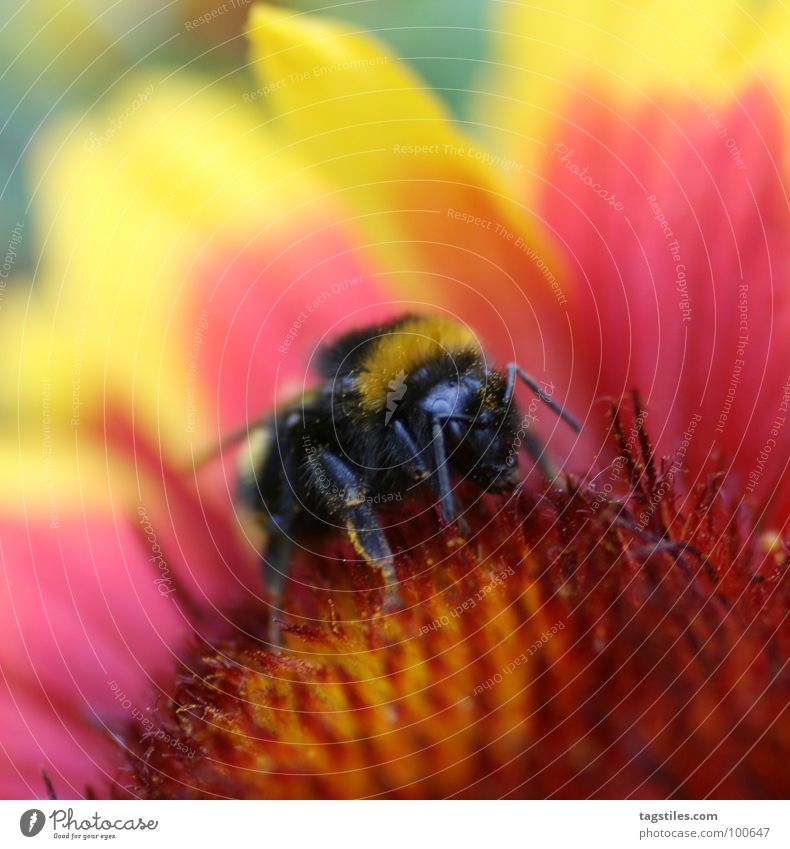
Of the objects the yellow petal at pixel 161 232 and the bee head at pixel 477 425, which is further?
the yellow petal at pixel 161 232

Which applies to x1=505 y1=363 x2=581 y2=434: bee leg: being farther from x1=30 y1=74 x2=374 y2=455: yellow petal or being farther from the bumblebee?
x1=30 y1=74 x2=374 y2=455: yellow petal

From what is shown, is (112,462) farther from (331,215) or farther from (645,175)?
(645,175)

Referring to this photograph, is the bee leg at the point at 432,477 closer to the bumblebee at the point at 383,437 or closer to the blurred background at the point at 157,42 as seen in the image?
the bumblebee at the point at 383,437

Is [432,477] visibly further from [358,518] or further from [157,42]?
[157,42]

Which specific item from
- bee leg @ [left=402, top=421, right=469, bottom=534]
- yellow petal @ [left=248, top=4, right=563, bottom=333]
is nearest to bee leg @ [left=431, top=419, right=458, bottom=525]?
bee leg @ [left=402, top=421, right=469, bottom=534]

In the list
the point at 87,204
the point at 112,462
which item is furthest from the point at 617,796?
the point at 87,204

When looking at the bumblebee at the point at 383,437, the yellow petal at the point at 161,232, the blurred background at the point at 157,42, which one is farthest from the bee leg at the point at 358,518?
the blurred background at the point at 157,42

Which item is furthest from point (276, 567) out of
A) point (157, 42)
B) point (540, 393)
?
point (157, 42)
